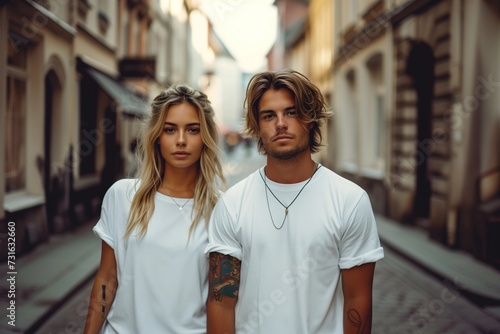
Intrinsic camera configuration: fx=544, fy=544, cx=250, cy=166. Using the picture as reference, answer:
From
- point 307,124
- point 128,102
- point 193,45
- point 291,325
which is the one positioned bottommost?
point 291,325

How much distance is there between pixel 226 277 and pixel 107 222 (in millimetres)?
703

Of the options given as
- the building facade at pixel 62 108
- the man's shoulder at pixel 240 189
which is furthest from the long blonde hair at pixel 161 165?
the building facade at pixel 62 108

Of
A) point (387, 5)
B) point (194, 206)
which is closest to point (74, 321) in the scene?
point (194, 206)

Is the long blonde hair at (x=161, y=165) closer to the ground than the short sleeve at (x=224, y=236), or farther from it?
farther from it

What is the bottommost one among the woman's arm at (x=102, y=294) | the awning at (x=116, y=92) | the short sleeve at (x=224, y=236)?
the woman's arm at (x=102, y=294)

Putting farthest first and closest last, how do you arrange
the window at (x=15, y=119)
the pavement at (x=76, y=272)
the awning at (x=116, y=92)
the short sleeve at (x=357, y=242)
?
1. the awning at (x=116, y=92)
2. the window at (x=15, y=119)
3. the pavement at (x=76, y=272)
4. the short sleeve at (x=357, y=242)

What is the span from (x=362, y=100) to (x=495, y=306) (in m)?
9.96

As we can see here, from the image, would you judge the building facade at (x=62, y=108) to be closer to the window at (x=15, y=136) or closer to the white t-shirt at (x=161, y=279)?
the window at (x=15, y=136)

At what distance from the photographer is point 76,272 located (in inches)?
272

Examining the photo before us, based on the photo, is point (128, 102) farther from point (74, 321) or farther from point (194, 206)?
point (194, 206)

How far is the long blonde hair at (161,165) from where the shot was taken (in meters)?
2.48

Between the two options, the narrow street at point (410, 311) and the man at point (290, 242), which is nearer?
the man at point (290, 242)

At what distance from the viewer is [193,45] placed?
34.9 meters

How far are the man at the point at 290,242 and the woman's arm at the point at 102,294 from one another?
545mm
